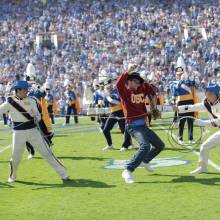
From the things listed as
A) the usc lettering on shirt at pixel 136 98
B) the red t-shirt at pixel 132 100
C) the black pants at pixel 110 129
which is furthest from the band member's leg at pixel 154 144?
the black pants at pixel 110 129

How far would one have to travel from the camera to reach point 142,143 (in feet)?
35.8

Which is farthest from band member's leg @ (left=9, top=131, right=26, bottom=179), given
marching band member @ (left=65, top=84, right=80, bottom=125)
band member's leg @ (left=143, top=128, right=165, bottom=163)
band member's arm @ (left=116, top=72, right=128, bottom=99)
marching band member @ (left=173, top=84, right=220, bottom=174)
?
marching band member @ (left=65, top=84, right=80, bottom=125)

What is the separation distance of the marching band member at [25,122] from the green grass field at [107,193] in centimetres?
42

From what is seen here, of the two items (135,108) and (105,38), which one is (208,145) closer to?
(135,108)

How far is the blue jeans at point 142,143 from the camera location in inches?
429

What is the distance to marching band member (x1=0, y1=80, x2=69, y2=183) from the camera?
11266mm

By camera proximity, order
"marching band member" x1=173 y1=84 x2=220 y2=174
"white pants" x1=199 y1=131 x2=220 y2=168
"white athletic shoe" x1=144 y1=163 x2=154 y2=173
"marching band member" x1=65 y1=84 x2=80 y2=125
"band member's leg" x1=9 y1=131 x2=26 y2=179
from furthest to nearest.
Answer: "marching band member" x1=65 y1=84 x2=80 y2=125, "white athletic shoe" x1=144 y1=163 x2=154 y2=173, "band member's leg" x1=9 y1=131 x2=26 y2=179, "white pants" x1=199 y1=131 x2=220 y2=168, "marching band member" x1=173 y1=84 x2=220 y2=174

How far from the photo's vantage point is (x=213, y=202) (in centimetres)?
909

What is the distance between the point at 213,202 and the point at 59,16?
37.7m

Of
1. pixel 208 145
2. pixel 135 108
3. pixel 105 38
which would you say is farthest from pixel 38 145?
pixel 105 38

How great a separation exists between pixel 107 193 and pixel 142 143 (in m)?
1.24

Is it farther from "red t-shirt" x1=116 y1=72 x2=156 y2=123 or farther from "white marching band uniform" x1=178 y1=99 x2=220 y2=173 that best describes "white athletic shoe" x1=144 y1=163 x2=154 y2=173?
"red t-shirt" x1=116 y1=72 x2=156 y2=123

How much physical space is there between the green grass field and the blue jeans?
13.3 inches

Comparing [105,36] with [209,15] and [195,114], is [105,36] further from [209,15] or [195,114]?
[195,114]
